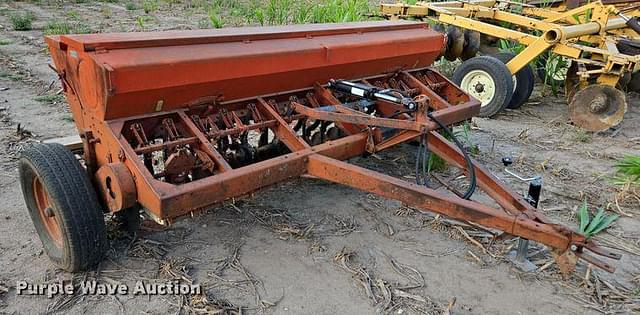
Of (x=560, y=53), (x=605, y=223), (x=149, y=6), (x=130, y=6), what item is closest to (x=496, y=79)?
(x=560, y=53)

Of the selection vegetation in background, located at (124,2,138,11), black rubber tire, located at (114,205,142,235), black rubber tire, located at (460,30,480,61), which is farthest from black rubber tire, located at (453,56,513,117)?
vegetation in background, located at (124,2,138,11)

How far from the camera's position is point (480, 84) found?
541 cm

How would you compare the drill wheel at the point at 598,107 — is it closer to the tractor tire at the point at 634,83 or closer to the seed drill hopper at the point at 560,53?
the seed drill hopper at the point at 560,53

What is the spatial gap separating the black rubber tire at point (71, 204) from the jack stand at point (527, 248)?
2.18m

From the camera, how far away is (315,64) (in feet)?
10.8

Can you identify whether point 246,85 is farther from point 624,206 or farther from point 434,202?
point 624,206

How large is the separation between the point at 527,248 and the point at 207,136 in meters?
1.85

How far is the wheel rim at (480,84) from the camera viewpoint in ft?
17.5

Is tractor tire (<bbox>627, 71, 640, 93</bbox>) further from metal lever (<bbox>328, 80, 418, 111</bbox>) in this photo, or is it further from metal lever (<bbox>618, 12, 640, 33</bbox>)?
metal lever (<bbox>328, 80, 418, 111</bbox>)

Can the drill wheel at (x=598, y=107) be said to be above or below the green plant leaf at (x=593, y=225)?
above

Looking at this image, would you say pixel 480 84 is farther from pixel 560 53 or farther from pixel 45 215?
pixel 45 215

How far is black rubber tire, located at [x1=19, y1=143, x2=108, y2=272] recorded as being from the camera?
2.45 meters

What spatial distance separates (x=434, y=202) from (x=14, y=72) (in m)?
6.10

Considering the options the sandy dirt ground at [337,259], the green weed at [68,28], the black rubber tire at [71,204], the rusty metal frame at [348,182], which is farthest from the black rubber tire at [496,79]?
the green weed at [68,28]
